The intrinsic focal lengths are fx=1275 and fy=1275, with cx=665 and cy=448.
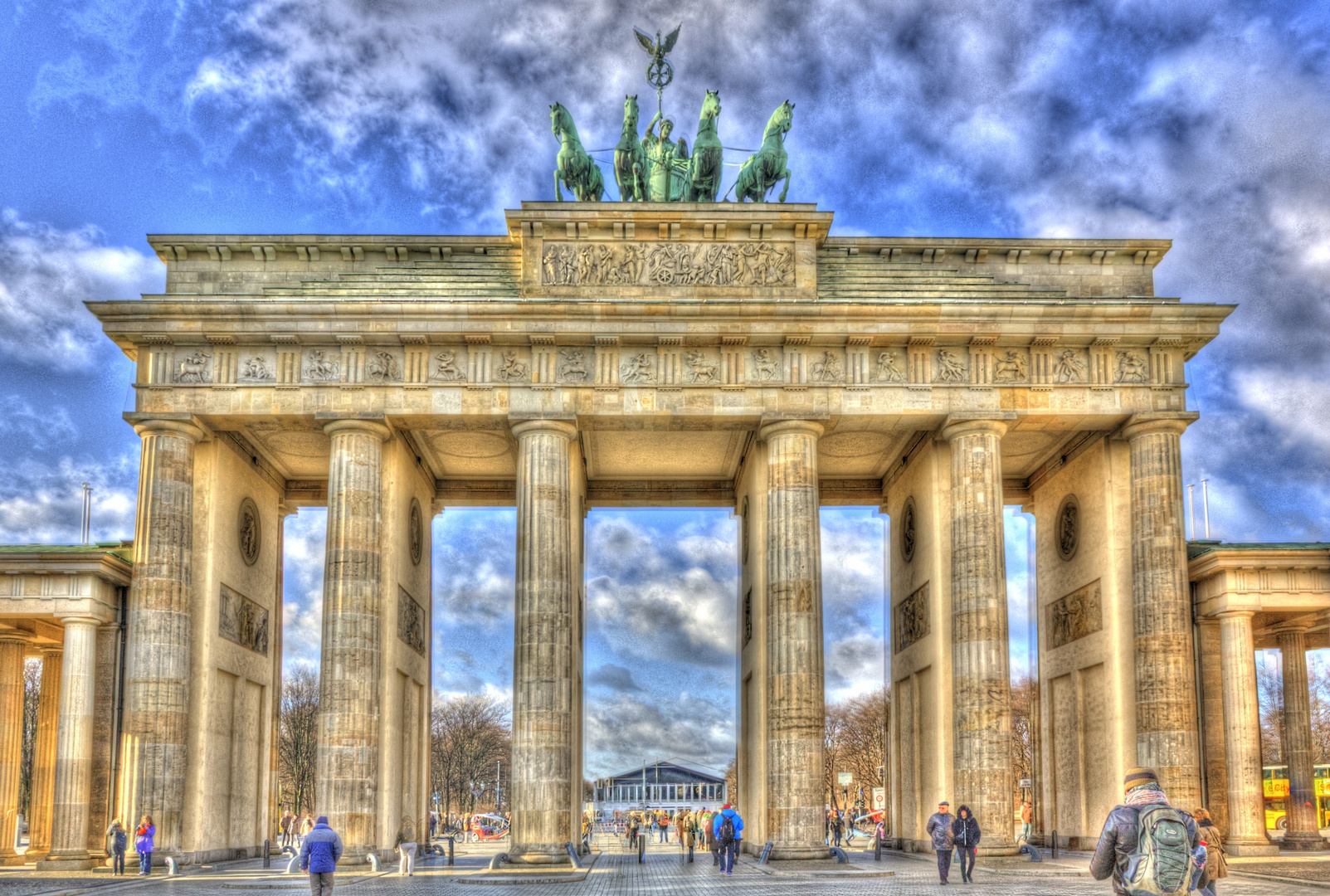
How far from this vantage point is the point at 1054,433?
36.8 m

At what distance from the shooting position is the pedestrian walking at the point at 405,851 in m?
30.2

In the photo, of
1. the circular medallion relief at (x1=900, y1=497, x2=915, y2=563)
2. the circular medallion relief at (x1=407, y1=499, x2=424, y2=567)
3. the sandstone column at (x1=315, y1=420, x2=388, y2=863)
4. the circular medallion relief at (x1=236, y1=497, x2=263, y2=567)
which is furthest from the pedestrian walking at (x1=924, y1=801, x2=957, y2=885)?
the circular medallion relief at (x1=236, y1=497, x2=263, y2=567)

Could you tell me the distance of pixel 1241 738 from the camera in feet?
108

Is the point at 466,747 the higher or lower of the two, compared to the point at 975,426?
lower

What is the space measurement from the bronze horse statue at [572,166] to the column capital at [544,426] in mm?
6675

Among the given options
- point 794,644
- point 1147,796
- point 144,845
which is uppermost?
point 794,644

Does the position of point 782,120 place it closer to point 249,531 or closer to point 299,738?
point 249,531

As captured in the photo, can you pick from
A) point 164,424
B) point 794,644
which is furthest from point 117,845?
point 794,644

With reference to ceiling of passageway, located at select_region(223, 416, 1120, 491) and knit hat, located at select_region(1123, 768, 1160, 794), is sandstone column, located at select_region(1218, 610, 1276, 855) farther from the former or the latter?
knit hat, located at select_region(1123, 768, 1160, 794)

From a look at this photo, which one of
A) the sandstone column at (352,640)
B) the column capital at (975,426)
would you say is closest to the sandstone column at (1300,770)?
the column capital at (975,426)

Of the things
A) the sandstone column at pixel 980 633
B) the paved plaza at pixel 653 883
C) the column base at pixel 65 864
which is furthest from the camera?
the sandstone column at pixel 980 633

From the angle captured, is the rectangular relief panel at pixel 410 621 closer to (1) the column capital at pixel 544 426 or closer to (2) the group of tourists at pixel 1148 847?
(1) the column capital at pixel 544 426

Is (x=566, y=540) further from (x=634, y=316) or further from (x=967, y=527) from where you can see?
(x=967, y=527)

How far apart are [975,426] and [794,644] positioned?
24.8ft
